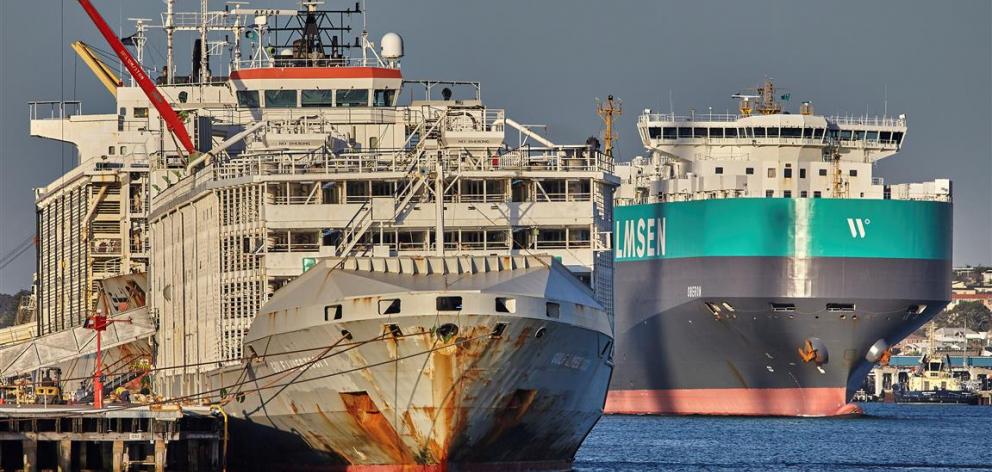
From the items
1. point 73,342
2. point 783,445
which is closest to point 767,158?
point 783,445

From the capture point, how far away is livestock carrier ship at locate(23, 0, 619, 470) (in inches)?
2029

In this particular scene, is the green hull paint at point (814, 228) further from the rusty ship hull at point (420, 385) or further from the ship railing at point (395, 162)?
the rusty ship hull at point (420, 385)

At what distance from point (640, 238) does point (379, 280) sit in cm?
6371

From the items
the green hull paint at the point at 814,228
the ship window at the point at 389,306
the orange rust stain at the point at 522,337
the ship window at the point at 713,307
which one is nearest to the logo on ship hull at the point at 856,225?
the green hull paint at the point at 814,228

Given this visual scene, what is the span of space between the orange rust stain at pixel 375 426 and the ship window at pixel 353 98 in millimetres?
18005

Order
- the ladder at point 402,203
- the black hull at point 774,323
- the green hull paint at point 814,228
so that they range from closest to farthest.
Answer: the ladder at point 402,203 < the black hull at point 774,323 < the green hull paint at point 814,228

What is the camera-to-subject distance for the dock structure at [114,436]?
5403 centimetres

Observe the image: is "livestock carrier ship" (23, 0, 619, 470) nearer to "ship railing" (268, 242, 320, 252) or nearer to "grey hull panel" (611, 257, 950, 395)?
"ship railing" (268, 242, 320, 252)

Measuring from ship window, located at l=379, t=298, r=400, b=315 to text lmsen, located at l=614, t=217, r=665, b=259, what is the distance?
6181 cm

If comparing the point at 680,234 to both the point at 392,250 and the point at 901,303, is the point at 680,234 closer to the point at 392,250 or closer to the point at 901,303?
the point at 901,303

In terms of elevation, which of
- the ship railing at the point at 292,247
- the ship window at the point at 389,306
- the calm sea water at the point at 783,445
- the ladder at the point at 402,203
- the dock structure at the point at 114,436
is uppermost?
the ladder at the point at 402,203

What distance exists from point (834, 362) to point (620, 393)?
15.3 m

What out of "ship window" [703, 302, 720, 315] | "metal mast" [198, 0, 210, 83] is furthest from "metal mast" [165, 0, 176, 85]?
"ship window" [703, 302, 720, 315]

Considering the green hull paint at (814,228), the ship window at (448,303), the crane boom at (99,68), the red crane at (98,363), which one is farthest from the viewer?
the green hull paint at (814,228)
